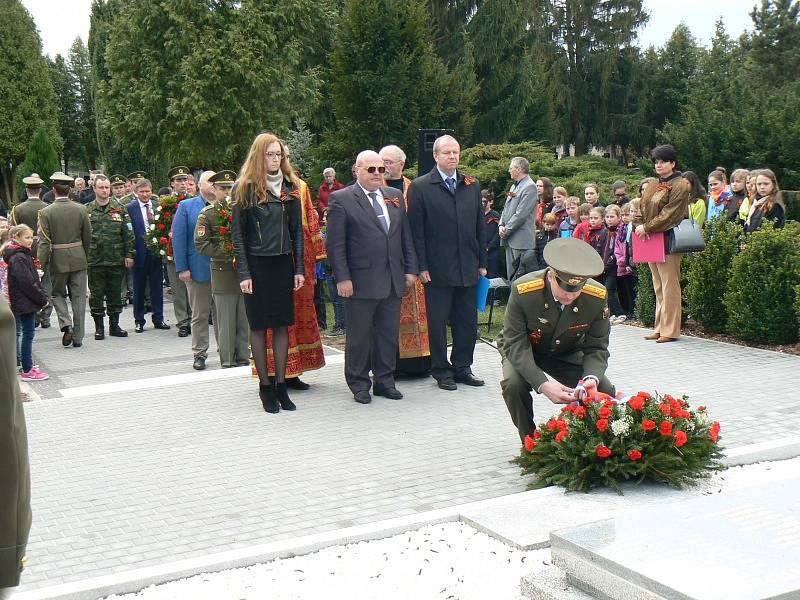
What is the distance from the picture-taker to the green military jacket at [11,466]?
2.49 m

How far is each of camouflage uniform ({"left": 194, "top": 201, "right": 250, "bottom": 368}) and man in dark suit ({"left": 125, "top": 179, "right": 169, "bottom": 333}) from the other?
3.46 m

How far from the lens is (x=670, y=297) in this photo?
1113 centimetres

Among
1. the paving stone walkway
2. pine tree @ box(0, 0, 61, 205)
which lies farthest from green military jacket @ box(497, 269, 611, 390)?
pine tree @ box(0, 0, 61, 205)

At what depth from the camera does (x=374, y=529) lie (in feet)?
17.9

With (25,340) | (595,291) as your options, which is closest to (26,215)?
(25,340)

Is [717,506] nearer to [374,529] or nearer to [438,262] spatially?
[374,529]

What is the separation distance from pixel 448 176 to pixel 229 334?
2.98 metres

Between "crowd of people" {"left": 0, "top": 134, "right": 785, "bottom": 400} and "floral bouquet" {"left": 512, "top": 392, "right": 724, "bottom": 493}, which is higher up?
"crowd of people" {"left": 0, "top": 134, "right": 785, "bottom": 400}

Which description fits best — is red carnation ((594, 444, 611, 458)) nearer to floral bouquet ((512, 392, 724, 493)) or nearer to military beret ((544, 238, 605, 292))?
floral bouquet ((512, 392, 724, 493))

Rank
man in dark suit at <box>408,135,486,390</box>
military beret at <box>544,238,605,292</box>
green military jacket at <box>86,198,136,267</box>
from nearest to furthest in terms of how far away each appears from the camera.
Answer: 1. military beret at <box>544,238,605,292</box>
2. man in dark suit at <box>408,135,486,390</box>
3. green military jacket at <box>86,198,136,267</box>

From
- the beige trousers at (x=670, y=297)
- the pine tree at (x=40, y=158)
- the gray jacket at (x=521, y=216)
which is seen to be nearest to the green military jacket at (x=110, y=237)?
the gray jacket at (x=521, y=216)

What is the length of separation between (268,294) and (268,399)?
34.6 inches

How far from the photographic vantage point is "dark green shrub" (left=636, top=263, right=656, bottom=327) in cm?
1222

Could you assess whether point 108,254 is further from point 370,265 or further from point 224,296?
point 370,265
